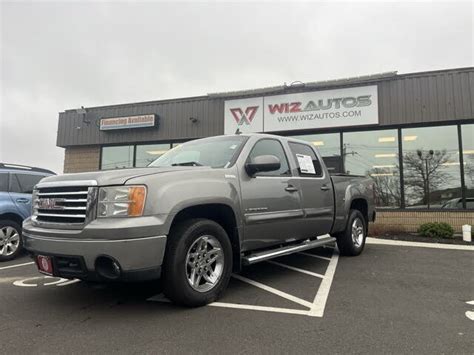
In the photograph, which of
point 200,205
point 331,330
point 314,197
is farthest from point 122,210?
point 314,197

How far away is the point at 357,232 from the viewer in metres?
7.23

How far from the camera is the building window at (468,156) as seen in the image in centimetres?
1099

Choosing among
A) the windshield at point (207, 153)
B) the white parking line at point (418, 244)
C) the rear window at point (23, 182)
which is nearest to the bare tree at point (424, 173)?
the white parking line at point (418, 244)

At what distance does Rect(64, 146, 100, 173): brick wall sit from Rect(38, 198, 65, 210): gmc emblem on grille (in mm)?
11890

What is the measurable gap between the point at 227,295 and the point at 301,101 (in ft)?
30.7

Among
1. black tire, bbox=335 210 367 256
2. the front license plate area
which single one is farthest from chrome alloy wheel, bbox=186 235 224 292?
black tire, bbox=335 210 367 256

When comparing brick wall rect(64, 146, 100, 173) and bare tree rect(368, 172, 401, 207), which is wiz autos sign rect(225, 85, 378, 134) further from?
brick wall rect(64, 146, 100, 173)

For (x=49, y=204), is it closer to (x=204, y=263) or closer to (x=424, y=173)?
(x=204, y=263)

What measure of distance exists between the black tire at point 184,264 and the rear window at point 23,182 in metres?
5.16

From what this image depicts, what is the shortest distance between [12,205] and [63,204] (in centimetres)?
419

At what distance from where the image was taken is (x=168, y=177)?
3727 millimetres

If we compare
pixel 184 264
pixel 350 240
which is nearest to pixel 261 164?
pixel 184 264

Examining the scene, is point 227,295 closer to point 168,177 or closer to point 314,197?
point 168,177

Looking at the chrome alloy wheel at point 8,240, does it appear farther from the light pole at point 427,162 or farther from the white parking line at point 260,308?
the light pole at point 427,162
